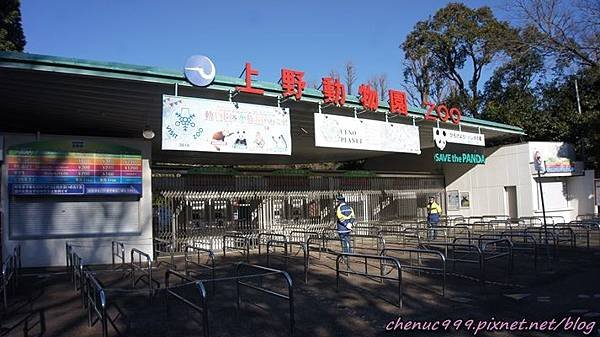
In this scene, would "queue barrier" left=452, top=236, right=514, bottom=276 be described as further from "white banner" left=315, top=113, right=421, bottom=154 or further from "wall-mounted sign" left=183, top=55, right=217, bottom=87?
"wall-mounted sign" left=183, top=55, right=217, bottom=87

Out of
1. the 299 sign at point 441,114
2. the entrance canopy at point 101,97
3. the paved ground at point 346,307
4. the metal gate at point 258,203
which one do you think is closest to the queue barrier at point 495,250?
the paved ground at point 346,307

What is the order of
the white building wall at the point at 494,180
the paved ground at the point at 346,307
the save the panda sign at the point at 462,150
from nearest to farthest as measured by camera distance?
the paved ground at the point at 346,307 < the save the panda sign at the point at 462,150 < the white building wall at the point at 494,180

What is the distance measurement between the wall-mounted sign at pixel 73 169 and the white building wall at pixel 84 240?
24cm

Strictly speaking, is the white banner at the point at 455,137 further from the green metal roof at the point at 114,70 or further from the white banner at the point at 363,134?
the green metal roof at the point at 114,70

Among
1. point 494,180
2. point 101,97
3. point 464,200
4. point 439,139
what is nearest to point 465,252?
point 439,139

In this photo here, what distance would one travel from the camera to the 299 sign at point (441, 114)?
1733 cm

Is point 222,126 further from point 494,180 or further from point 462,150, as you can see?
point 494,180

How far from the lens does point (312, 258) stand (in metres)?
14.3

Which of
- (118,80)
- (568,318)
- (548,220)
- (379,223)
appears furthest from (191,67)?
(548,220)

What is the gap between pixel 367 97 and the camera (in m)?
15.0

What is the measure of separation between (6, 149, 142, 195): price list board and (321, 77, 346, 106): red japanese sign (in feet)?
17.6

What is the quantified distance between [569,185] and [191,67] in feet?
65.8

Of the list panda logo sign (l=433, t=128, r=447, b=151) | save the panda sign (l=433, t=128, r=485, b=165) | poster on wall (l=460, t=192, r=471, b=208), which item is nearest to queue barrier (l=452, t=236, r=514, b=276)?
panda logo sign (l=433, t=128, r=447, b=151)

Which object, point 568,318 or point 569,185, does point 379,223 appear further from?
point 568,318
